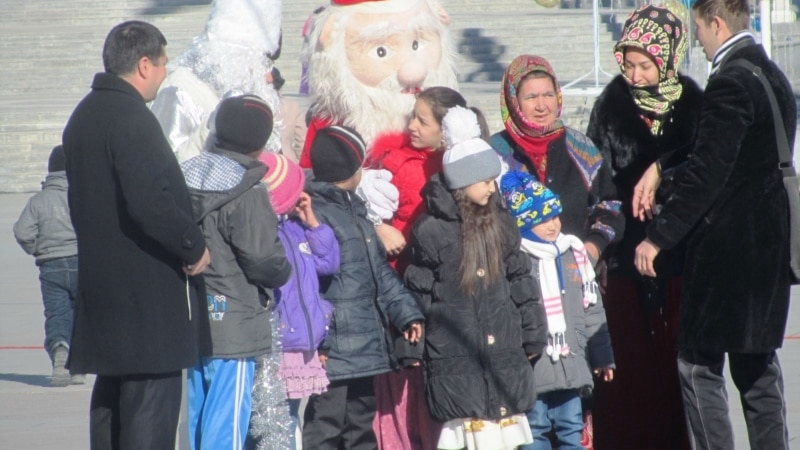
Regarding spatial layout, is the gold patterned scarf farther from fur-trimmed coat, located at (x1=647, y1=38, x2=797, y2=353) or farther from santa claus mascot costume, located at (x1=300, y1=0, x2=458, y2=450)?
santa claus mascot costume, located at (x1=300, y1=0, x2=458, y2=450)

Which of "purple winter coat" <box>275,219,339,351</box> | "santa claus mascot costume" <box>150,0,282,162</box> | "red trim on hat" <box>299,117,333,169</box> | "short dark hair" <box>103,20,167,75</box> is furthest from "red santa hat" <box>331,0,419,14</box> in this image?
"short dark hair" <box>103,20,167,75</box>

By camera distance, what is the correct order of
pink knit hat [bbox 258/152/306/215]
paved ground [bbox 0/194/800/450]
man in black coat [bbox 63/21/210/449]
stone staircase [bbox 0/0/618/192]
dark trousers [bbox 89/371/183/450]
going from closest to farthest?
man in black coat [bbox 63/21/210/449]
dark trousers [bbox 89/371/183/450]
pink knit hat [bbox 258/152/306/215]
paved ground [bbox 0/194/800/450]
stone staircase [bbox 0/0/618/192]

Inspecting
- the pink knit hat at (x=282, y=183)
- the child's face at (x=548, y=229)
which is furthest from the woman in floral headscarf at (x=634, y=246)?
the pink knit hat at (x=282, y=183)

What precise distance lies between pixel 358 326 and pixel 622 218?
42.8 inches

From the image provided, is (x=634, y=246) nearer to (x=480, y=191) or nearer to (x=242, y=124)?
(x=480, y=191)

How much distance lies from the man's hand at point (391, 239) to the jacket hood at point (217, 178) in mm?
666

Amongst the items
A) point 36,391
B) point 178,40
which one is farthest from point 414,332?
point 178,40

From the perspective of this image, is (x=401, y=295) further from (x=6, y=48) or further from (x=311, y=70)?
(x=6, y=48)

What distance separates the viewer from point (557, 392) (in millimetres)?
4848

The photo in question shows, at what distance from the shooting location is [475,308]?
15.2ft

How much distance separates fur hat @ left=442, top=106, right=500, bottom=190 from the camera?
Answer: 4652 millimetres

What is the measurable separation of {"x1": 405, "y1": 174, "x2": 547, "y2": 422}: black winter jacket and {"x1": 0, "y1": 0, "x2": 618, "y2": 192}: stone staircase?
506 inches

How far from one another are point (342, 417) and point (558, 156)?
1.30 metres

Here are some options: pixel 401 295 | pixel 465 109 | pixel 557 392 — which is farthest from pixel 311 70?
pixel 557 392
